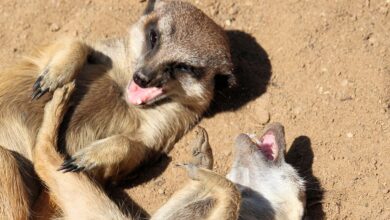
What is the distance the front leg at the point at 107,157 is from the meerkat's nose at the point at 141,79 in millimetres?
363

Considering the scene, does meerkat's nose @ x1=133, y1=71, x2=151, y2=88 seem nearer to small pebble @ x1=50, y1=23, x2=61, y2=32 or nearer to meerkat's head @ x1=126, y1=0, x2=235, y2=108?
meerkat's head @ x1=126, y1=0, x2=235, y2=108

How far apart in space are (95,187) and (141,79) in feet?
2.23

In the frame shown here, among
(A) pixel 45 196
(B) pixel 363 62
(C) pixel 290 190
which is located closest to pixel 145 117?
(A) pixel 45 196

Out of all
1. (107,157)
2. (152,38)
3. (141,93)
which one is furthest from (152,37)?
(107,157)

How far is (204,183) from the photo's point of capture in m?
3.60

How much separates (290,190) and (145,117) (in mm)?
1059

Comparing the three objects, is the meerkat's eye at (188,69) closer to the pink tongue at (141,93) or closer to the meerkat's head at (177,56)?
the meerkat's head at (177,56)

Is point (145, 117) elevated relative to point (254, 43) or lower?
lower

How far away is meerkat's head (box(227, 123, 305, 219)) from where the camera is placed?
3646mm

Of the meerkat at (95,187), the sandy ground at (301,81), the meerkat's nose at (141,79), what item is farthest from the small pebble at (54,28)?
the meerkat's nose at (141,79)

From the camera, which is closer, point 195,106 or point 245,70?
point 195,106

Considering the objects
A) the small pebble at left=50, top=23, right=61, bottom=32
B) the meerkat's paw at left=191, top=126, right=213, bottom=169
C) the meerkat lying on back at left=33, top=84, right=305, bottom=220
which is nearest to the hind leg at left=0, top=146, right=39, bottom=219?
the meerkat lying on back at left=33, top=84, right=305, bottom=220

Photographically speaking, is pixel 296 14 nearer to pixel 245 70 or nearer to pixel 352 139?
pixel 245 70

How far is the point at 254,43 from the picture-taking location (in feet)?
15.0
